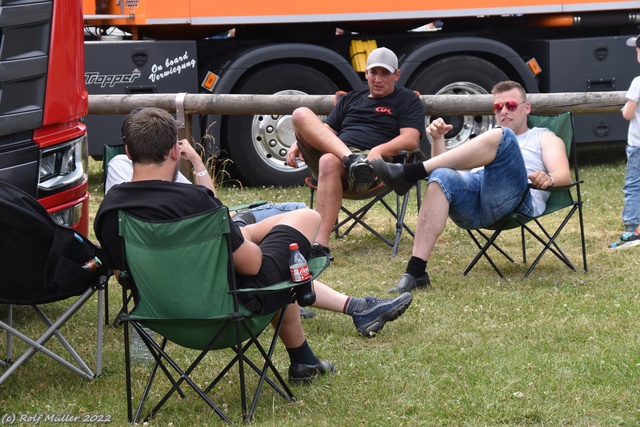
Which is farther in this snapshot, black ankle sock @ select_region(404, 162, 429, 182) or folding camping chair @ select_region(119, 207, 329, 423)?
black ankle sock @ select_region(404, 162, 429, 182)

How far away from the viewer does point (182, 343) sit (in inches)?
153

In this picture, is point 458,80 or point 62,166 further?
point 458,80

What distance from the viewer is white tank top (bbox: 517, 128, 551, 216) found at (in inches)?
237

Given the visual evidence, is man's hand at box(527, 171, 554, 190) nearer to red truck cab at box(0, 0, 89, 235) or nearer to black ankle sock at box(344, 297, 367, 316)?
black ankle sock at box(344, 297, 367, 316)

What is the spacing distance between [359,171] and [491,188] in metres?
0.84

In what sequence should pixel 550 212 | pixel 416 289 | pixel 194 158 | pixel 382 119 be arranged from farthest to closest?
pixel 382 119
pixel 550 212
pixel 416 289
pixel 194 158

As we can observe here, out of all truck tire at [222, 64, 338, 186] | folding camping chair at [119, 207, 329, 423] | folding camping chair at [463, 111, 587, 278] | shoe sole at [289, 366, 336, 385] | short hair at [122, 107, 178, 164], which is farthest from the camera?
truck tire at [222, 64, 338, 186]

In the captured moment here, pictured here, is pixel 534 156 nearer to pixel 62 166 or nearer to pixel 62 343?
pixel 62 166

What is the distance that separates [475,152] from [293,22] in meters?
3.31

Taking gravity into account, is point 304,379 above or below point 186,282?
below

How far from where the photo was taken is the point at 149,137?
3.79 meters

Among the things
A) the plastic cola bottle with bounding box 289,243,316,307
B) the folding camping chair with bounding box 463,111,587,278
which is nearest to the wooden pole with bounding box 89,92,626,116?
the folding camping chair with bounding box 463,111,587,278

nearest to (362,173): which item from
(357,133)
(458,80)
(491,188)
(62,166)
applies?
(357,133)

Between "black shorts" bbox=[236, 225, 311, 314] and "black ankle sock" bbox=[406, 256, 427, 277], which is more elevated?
→ "black shorts" bbox=[236, 225, 311, 314]
